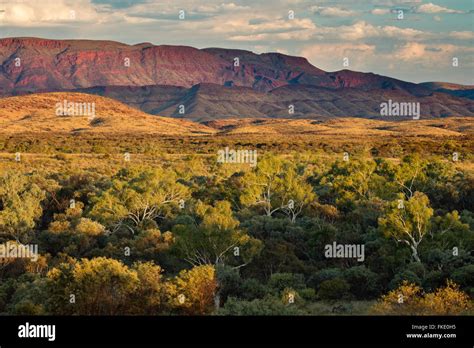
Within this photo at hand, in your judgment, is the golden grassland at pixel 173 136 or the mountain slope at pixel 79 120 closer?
the golden grassland at pixel 173 136

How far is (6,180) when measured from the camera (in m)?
34.8

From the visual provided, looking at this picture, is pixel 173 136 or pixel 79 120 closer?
pixel 173 136

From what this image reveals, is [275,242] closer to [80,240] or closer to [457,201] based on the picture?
[80,240]

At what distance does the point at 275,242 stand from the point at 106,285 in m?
8.54

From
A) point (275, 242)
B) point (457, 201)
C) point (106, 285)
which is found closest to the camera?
point (106, 285)

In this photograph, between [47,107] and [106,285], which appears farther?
[47,107]

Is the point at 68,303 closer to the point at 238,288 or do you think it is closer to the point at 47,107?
the point at 238,288

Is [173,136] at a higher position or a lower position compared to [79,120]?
lower

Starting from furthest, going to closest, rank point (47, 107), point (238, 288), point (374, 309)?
point (47, 107), point (238, 288), point (374, 309)

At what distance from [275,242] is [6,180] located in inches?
672

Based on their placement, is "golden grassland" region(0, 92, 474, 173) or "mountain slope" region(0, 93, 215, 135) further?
"mountain slope" region(0, 93, 215, 135)
